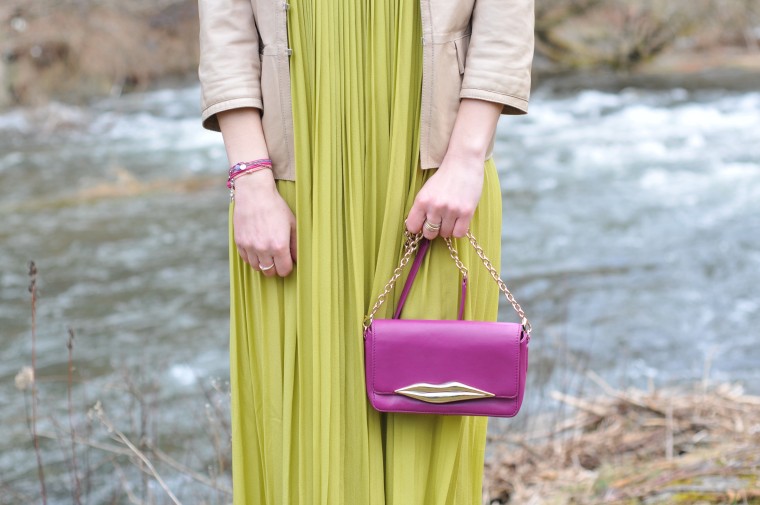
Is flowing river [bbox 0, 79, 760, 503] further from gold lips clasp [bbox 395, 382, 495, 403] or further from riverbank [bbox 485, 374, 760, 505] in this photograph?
gold lips clasp [bbox 395, 382, 495, 403]

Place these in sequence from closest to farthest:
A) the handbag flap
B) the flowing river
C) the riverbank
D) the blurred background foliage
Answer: the handbag flap < the riverbank < the flowing river < the blurred background foliage

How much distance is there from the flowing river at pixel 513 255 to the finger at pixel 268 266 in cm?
110

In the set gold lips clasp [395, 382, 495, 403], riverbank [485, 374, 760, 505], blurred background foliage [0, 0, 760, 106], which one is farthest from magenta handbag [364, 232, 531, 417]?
blurred background foliage [0, 0, 760, 106]

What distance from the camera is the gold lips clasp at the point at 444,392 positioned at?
1.34 metres

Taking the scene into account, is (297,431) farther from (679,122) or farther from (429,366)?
(679,122)

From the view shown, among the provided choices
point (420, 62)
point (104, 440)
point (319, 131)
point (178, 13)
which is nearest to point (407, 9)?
point (420, 62)

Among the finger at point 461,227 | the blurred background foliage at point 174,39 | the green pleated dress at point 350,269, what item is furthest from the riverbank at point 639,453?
the blurred background foliage at point 174,39

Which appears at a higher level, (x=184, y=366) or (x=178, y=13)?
(x=178, y=13)

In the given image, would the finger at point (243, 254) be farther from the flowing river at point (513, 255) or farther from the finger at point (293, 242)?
the flowing river at point (513, 255)

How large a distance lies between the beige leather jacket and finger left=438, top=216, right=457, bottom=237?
9 cm

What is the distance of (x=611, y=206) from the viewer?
665 cm

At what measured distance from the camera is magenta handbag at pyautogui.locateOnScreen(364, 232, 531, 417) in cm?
133

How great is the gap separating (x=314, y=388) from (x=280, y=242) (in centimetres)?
23

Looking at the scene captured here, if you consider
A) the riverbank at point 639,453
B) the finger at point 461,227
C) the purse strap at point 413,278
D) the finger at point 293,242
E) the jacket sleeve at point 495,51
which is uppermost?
the jacket sleeve at point 495,51
